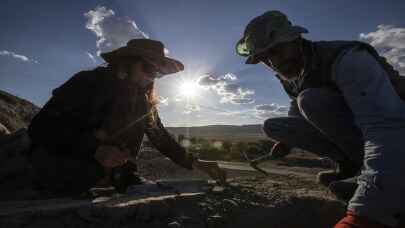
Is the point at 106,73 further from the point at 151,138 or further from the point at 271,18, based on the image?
the point at 271,18

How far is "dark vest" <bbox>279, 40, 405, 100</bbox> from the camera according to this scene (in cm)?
163

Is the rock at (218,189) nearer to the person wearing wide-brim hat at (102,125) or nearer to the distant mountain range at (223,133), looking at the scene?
the person wearing wide-brim hat at (102,125)

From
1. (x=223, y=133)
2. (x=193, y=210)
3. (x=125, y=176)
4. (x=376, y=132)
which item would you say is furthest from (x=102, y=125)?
(x=223, y=133)

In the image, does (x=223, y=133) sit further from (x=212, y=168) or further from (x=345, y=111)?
(x=345, y=111)

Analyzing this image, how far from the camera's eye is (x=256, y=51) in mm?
1882

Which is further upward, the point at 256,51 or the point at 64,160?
the point at 256,51

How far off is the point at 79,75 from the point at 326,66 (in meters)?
2.13

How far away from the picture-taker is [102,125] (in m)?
2.71

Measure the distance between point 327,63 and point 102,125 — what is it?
191cm

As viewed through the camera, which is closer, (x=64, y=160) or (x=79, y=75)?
(x=64, y=160)

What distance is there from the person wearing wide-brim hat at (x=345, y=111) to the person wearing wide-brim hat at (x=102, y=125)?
108 cm

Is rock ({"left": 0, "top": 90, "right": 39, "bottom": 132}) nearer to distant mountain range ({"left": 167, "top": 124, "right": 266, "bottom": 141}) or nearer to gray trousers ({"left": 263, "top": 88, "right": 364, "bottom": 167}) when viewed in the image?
gray trousers ({"left": 263, "top": 88, "right": 364, "bottom": 167})

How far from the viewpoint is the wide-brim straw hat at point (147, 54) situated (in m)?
2.80

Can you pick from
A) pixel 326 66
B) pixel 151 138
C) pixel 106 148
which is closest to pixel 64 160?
pixel 106 148
